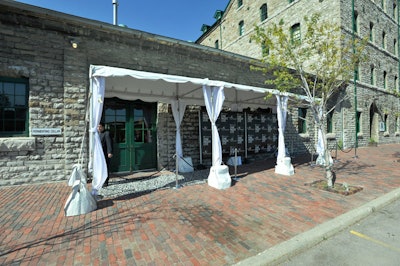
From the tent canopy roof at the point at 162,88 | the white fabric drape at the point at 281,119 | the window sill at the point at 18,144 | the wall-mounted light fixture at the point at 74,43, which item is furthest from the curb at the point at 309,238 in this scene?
the wall-mounted light fixture at the point at 74,43

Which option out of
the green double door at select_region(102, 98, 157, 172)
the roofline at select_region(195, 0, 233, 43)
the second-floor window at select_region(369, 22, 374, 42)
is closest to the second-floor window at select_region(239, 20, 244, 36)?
the roofline at select_region(195, 0, 233, 43)

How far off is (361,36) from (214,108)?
54.5 feet

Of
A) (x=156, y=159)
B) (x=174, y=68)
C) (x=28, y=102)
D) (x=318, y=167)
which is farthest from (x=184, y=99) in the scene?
(x=318, y=167)

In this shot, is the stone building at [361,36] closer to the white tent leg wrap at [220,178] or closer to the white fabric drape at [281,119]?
the white fabric drape at [281,119]

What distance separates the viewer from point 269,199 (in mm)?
4730

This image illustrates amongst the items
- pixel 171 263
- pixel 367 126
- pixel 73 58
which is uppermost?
pixel 73 58

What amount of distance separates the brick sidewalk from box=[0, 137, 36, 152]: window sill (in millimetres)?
1112

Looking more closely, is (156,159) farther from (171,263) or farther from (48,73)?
(171,263)

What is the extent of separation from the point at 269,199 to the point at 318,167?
4819 millimetres

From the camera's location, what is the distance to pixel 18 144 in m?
5.84

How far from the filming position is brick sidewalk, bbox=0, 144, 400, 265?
267 cm

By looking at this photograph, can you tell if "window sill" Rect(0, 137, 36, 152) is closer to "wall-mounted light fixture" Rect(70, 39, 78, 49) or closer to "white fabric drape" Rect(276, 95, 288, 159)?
"wall-mounted light fixture" Rect(70, 39, 78, 49)

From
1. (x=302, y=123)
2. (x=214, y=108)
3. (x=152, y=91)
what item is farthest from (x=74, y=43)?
(x=302, y=123)

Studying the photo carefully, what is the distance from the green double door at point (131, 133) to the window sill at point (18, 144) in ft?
7.19
